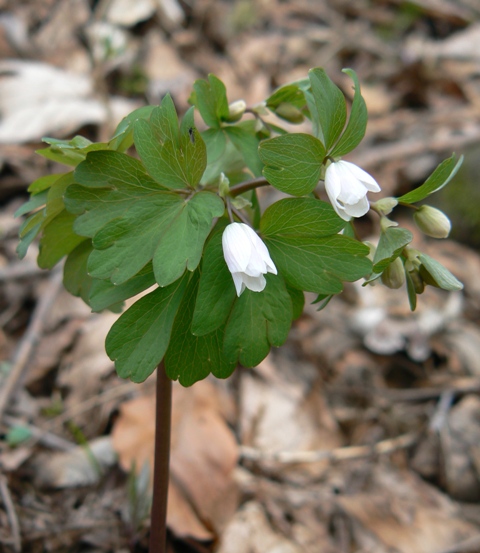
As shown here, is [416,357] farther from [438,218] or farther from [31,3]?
[31,3]

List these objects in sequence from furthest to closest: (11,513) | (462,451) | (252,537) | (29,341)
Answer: (462,451) < (29,341) < (252,537) < (11,513)

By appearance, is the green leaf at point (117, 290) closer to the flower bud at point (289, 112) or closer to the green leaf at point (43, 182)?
A: the green leaf at point (43, 182)

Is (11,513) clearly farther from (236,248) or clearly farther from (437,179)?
(437,179)

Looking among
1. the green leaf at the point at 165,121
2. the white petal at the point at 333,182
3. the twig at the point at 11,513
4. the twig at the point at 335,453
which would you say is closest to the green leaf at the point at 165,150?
the green leaf at the point at 165,121

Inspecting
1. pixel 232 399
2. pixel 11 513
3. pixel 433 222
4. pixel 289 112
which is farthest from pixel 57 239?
pixel 232 399

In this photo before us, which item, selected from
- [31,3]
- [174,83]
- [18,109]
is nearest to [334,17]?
[174,83]

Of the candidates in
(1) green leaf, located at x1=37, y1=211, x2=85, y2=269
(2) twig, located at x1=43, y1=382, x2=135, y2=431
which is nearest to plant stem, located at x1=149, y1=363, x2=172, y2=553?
(1) green leaf, located at x1=37, y1=211, x2=85, y2=269
